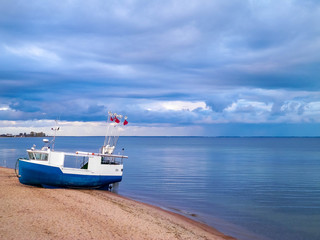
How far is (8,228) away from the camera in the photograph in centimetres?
1477

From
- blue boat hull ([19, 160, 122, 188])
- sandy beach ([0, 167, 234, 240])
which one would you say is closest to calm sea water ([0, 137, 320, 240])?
sandy beach ([0, 167, 234, 240])

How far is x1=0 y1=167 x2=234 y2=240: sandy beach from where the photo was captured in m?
15.0

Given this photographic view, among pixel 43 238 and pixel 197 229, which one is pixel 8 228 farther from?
pixel 197 229

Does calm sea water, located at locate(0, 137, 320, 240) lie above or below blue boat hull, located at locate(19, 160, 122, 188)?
below

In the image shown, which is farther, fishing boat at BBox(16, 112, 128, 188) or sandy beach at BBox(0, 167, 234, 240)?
fishing boat at BBox(16, 112, 128, 188)

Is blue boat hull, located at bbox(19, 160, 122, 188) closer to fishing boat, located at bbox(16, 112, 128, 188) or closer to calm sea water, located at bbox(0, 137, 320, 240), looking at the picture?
fishing boat, located at bbox(16, 112, 128, 188)

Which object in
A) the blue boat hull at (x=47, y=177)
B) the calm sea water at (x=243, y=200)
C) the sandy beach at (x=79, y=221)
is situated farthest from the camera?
the blue boat hull at (x=47, y=177)

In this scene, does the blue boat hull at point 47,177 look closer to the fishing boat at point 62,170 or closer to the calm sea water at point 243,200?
the fishing boat at point 62,170

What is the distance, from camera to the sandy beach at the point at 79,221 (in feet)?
49.3

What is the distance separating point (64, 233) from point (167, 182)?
29.2 m

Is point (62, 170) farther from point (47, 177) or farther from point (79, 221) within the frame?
point (79, 221)

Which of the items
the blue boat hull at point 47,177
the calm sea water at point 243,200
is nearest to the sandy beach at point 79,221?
the calm sea water at point 243,200

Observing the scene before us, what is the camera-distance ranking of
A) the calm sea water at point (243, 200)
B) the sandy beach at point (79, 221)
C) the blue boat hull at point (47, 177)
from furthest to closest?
the blue boat hull at point (47, 177) < the calm sea water at point (243, 200) < the sandy beach at point (79, 221)

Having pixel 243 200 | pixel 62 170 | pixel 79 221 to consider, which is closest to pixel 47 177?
pixel 62 170
